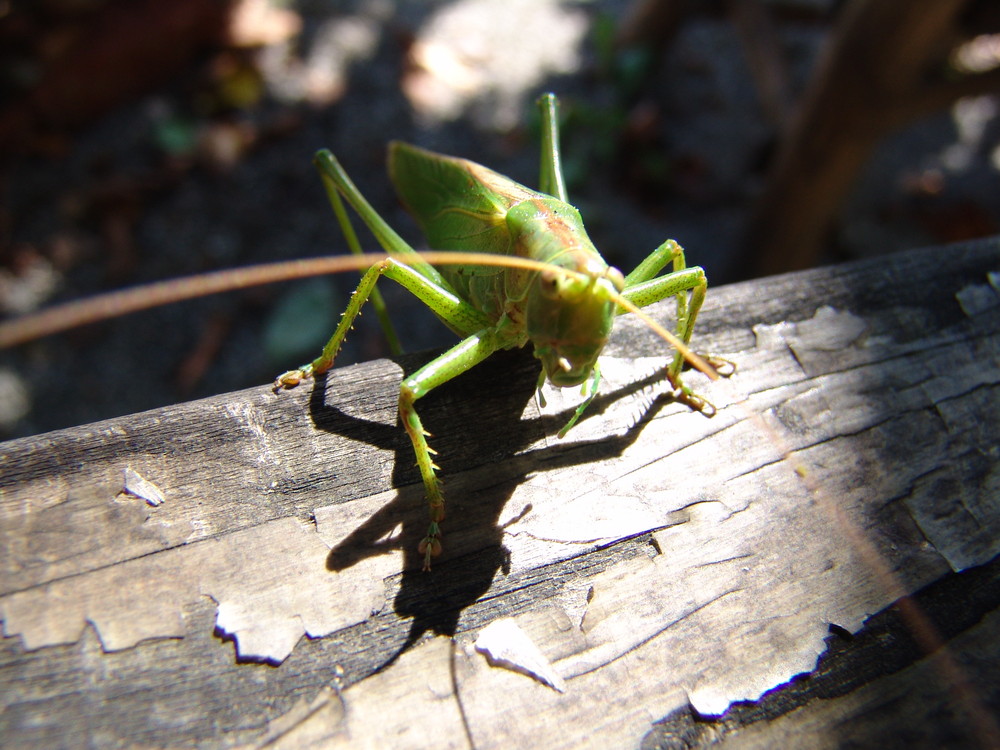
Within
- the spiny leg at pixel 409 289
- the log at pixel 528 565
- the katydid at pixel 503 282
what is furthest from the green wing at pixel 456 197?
the log at pixel 528 565

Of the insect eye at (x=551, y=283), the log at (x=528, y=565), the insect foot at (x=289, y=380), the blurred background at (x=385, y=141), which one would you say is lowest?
the log at (x=528, y=565)

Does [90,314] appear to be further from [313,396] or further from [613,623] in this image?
[613,623]

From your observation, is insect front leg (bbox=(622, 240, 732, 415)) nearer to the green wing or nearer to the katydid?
the katydid

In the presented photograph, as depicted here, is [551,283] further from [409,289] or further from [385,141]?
[385,141]

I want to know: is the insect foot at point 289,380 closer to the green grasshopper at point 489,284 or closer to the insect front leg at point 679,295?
the green grasshopper at point 489,284

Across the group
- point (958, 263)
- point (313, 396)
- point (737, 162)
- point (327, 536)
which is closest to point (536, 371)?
point (313, 396)

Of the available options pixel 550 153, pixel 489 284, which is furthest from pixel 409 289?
pixel 550 153
